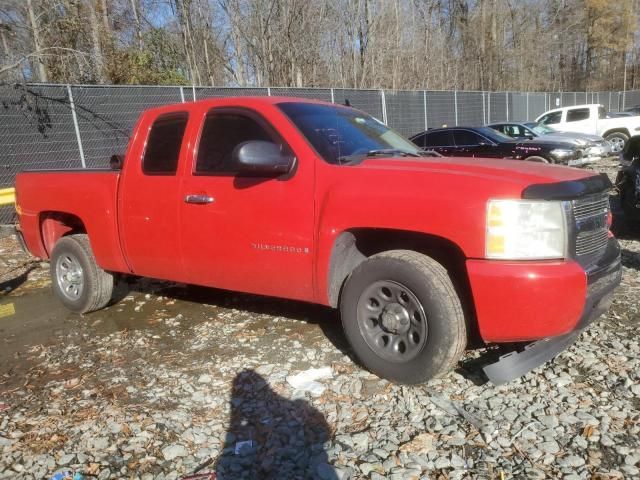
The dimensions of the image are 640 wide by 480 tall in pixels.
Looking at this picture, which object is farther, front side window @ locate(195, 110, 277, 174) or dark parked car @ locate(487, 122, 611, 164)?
dark parked car @ locate(487, 122, 611, 164)

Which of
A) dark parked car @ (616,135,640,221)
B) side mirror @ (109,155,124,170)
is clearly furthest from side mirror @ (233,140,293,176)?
dark parked car @ (616,135,640,221)

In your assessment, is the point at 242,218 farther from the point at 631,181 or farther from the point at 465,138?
the point at 465,138

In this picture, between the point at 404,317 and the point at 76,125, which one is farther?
the point at 76,125

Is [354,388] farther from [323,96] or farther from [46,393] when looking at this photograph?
[323,96]

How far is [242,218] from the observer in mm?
3723

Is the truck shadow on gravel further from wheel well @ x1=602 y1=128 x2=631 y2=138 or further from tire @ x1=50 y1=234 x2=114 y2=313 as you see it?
wheel well @ x1=602 y1=128 x2=631 y2=138

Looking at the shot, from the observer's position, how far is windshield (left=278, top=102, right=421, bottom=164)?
364 cm

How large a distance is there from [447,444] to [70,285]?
160 inches

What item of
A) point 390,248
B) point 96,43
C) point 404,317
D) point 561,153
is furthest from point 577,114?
point 404,317

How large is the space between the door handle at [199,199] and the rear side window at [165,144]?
0.31 meters

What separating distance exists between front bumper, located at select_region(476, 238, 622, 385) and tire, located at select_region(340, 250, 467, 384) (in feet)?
0.88

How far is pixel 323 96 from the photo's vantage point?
1620cm

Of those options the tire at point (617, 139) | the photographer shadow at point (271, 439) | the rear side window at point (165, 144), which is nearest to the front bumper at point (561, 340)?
the photographer shadow at point (271, 439)

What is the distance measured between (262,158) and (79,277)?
276 cm
